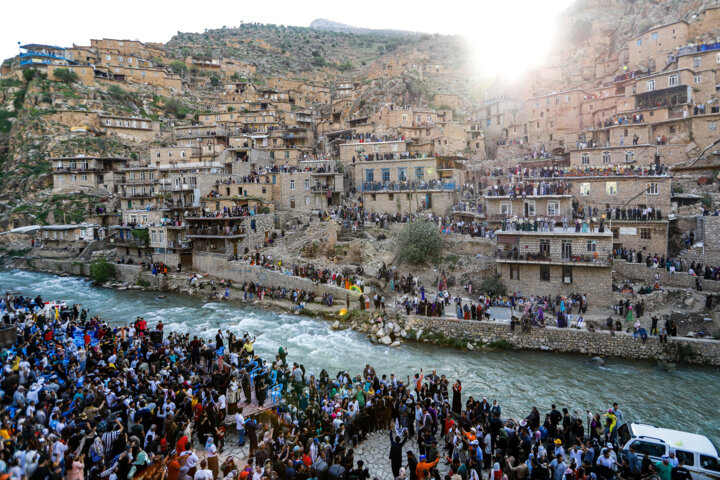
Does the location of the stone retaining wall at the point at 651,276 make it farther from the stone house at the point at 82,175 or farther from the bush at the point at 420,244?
the stone house at the point at 82,175

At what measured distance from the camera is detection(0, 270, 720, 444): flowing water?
17984 millimetres

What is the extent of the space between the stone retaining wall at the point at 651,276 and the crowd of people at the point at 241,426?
670 inches

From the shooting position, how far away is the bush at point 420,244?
1371 inches

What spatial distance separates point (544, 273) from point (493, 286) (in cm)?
356

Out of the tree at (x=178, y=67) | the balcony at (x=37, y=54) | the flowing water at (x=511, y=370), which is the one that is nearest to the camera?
the flowing water at (x=511, y=370)

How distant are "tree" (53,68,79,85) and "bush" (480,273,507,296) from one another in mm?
77399

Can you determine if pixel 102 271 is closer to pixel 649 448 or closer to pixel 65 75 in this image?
pixel 649 448

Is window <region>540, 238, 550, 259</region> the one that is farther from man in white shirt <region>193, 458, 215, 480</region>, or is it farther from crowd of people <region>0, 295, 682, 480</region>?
man in white shirt <region>193, 458, 215, 480</region>

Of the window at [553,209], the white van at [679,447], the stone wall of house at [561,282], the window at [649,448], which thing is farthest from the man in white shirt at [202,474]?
the window at [553,209]

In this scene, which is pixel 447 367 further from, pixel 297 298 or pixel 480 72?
pixel 480 72

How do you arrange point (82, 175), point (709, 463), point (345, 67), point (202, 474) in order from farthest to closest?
point (345, 67) < point (82, 175) < point (709, 463) < point (202, 474)

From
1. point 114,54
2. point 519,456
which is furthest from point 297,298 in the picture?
point 114,54

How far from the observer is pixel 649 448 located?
37.2 feet

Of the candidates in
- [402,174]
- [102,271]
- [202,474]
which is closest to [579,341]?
[202,474]
